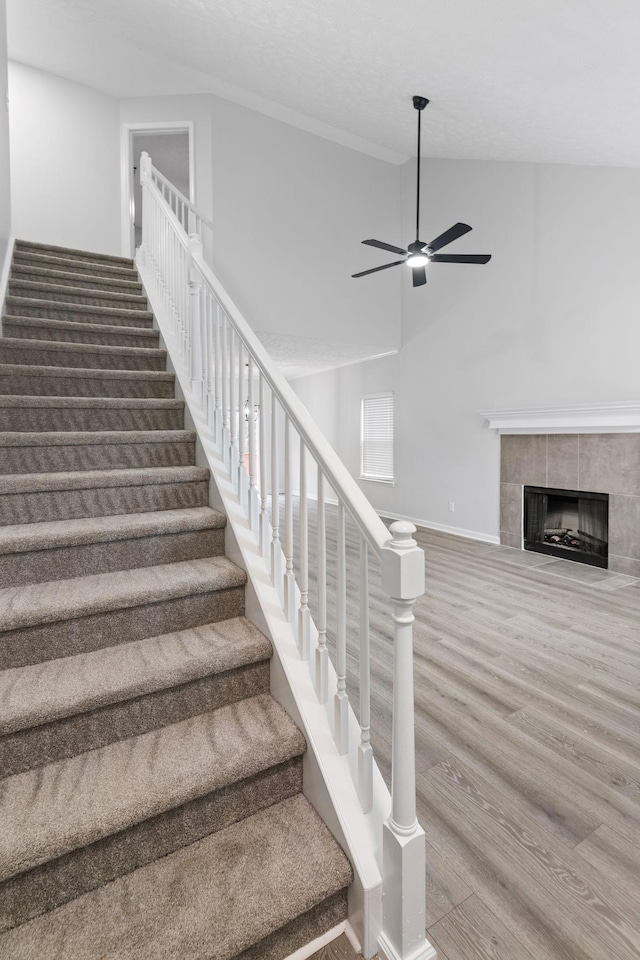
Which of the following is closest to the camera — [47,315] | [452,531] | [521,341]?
[47,315]

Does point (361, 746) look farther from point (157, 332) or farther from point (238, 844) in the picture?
point (157, 332)

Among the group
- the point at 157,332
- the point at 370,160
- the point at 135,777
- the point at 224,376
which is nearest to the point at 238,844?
the point at 135,777

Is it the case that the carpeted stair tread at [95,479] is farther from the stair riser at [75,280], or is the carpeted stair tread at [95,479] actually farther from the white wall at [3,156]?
the stair riser at [75,280]

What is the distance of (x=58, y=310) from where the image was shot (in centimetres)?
313

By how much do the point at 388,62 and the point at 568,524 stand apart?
4.43 metres

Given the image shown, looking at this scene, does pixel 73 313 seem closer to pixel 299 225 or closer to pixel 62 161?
pixel 299 225

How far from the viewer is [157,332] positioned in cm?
322

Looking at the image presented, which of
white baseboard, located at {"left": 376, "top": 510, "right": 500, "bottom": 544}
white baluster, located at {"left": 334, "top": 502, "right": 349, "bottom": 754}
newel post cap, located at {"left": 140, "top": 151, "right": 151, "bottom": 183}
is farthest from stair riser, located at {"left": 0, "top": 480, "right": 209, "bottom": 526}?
white baseboard, located at {"left": 376, "top": 510, "right": 500, "bottom": 544}

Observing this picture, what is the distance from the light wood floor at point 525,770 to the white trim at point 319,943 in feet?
0.78

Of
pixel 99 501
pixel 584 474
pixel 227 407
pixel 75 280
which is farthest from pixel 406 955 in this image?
pixel 584 474

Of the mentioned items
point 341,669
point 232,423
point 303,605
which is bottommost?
point 341,669

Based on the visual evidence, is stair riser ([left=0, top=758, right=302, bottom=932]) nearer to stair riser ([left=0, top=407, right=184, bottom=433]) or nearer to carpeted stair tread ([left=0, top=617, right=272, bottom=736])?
carpeted stair tread ([left=0, top=617, right=272, bottom=736])

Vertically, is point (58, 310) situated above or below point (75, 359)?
above

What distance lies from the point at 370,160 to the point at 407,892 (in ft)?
23.6
